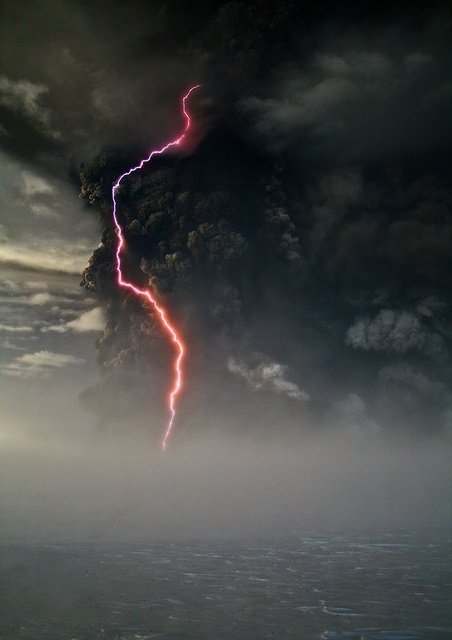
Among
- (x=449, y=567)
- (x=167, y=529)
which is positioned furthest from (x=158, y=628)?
(x=167, y=529)

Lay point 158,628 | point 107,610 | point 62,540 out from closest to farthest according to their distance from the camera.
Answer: point 158,628, point 107,610, point 62,540

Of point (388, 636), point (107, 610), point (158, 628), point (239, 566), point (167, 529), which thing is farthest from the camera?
point (167, 529)

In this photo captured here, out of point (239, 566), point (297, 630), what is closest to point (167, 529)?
point (239, 566)

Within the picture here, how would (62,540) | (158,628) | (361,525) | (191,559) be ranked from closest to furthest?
1. (158,628)
2. (191,559)
3. (62,540)
4. (361,525)

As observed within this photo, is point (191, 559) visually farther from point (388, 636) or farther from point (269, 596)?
point (388, 636)

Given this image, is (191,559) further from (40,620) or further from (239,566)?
(40,620)

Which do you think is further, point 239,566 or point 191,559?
point 191,559
